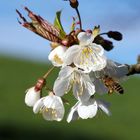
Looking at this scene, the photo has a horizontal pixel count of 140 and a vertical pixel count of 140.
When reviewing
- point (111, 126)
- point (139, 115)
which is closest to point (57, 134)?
point (111, 126)

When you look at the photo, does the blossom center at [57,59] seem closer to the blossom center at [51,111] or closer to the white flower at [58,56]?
the white flower at [58,56]

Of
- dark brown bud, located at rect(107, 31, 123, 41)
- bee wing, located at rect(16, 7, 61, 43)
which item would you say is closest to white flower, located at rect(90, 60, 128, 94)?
dark brown bud, located at rect(107, 31, 123, 41)

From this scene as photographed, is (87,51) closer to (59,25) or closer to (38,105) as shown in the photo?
(59,25)

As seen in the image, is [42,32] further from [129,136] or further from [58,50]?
[129,136]

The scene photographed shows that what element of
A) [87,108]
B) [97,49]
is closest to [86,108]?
[87,108]

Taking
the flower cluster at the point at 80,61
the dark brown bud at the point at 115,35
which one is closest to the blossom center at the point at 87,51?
the flower cluster at the point at 80,61
